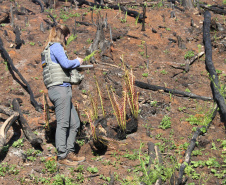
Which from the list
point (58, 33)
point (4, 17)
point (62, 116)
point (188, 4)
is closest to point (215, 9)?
point (188, 4)

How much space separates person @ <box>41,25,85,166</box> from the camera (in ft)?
14.7

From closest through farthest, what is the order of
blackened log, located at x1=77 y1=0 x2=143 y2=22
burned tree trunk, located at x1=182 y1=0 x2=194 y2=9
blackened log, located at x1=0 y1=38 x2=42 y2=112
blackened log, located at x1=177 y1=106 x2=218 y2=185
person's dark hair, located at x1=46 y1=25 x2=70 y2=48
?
blackened log, located at x1=177 y1=106 x2=218 y2=185 → person's dark hair, located at x1=46 y1=25 x2=70 y2=48 → blackened log, located at x1=0 y1=38 x2=42 y2=112 → blackened log, located at x1=77 y1=0 x2=143 y2=22 → burned tree trunk, located at x1=182 y1=0 x2=194 y2=9

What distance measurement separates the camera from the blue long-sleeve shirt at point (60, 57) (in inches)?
175

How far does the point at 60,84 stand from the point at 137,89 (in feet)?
8.22

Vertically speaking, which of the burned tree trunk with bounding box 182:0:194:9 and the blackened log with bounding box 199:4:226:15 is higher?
the burned tree trunk with bounding box 182:0:194:9

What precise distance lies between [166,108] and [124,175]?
2239mm

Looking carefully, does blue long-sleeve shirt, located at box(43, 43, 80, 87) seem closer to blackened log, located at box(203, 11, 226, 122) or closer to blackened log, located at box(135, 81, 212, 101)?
blackened log, located at box(135, 81, 212, 101)

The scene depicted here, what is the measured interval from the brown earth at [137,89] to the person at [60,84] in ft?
0.90

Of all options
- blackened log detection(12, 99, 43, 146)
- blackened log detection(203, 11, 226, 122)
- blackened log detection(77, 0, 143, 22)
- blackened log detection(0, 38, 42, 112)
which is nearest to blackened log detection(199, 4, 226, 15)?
blackened log detection(203, 11, 226, 122)

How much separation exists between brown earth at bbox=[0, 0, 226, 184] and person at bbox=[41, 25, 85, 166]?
28 cm

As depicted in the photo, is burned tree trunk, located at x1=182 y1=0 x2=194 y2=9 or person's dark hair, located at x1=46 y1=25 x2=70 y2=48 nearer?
person's dark hair, located at x1=46 y1=25 x2=70 y2=48

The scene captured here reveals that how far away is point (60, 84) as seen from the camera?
4535 millimetres

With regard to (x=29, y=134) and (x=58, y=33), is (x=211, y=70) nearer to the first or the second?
(x=58, y=33)

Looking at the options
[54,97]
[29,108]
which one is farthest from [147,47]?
[54,97]
